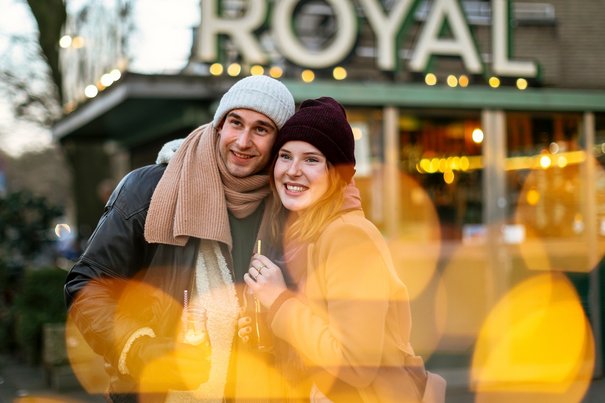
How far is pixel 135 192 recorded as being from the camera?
2.77 m

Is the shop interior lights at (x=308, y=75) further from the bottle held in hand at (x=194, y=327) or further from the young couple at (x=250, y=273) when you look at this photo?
the bottle held in hand at (x=194, y=327)

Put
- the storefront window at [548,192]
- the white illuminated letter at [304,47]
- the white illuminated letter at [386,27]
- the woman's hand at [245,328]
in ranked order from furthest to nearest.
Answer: the storefront window at [548,192] < the white illuminated letter at [386,27] < the white illuminated letter at [304,47] < the woman's hand at [245,328]

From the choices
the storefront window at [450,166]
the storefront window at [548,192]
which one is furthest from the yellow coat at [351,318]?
the storefront window at [548,192]

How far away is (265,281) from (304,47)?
5.21m

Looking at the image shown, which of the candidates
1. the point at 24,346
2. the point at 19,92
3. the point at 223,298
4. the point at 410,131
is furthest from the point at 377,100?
the point at 19,92

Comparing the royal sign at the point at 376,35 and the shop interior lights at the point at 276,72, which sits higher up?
the royal sign at the point at 376,35

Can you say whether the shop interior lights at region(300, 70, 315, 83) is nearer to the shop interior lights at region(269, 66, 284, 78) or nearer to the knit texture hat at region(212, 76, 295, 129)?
the shop interior lights at region(269, 66, 284, 78)

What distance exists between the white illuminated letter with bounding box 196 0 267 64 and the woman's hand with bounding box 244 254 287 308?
16.2 ft

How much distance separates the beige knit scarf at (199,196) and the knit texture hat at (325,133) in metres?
0.19

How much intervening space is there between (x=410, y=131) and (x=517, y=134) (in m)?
1.10

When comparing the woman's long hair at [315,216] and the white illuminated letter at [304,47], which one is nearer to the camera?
the woman's long hair at [315,216]

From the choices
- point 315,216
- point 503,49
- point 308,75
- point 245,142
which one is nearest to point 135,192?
point 245,142

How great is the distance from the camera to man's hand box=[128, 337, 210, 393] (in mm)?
2508

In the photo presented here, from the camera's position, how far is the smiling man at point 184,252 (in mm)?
2631
